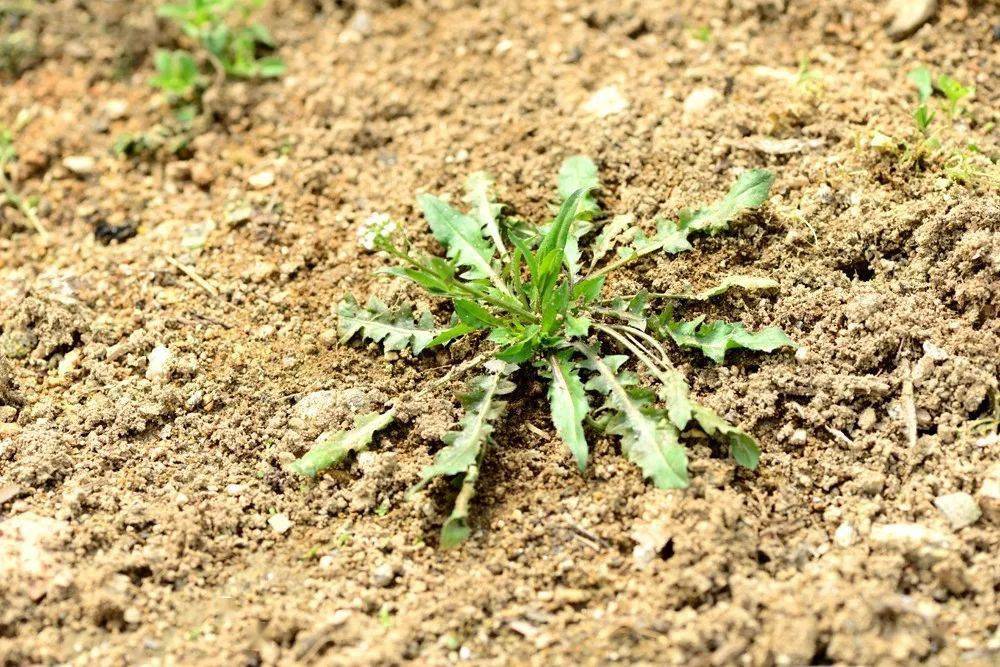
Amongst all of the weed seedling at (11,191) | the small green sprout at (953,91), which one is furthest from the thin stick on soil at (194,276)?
the small green sprout at (953,91)

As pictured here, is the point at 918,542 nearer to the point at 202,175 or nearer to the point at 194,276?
the point at 194,276

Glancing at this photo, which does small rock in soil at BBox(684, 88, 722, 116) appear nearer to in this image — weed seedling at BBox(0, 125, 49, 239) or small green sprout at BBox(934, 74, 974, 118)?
small green sprout at BBox(934, 74, 974, 118)

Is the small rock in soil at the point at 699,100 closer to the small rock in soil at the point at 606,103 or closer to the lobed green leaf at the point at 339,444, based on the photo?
the small rock in soil at the point at 606,103

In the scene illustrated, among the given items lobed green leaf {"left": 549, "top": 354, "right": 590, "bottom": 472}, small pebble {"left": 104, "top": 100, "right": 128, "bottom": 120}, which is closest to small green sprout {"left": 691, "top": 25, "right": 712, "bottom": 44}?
lobed green leaf {"left": 549, "top": 354, "right": 590, "bottom": 472}

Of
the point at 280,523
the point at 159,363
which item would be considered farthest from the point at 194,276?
the point at 280,523

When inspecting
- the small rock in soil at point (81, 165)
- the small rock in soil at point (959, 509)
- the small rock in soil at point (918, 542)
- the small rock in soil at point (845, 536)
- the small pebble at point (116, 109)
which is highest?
the small pebble at point (116, 109)

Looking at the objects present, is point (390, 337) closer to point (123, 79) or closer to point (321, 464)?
point (321, 464)
